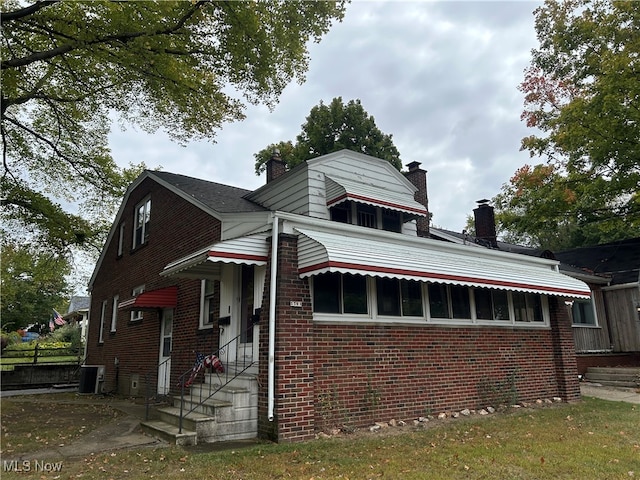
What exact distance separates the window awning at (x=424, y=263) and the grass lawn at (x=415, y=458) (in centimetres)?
259

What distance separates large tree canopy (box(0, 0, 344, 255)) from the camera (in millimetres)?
9320

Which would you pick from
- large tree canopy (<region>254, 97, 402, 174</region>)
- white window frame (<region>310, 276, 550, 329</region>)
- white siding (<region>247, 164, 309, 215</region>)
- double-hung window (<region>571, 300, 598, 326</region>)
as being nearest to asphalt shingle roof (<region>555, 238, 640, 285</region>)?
double-hung window (<region>571, 300, 598, 326</region>)

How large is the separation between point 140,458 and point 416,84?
10927mm

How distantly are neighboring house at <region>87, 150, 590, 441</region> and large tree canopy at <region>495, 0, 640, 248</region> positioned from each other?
798cm

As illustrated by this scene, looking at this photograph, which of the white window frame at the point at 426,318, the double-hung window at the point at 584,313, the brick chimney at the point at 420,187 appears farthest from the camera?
the double-hung window at the point at 584,313

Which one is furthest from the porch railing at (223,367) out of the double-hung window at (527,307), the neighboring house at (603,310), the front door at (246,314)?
the neighboring house at (603,310)

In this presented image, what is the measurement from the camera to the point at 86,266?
67.4 ft

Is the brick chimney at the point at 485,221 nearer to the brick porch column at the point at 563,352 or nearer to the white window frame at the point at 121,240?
the brick porch column at the point at 563,352

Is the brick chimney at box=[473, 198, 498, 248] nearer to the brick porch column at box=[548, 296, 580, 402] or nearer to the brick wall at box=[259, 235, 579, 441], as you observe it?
the brick porch column at box=[548, 296, 580, 402]

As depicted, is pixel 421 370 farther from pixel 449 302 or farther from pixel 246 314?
pixel 246 314

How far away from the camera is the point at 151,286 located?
12906 mm

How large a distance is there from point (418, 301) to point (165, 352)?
276 inches

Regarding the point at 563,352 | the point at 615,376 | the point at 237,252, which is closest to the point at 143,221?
the point at 237,252
